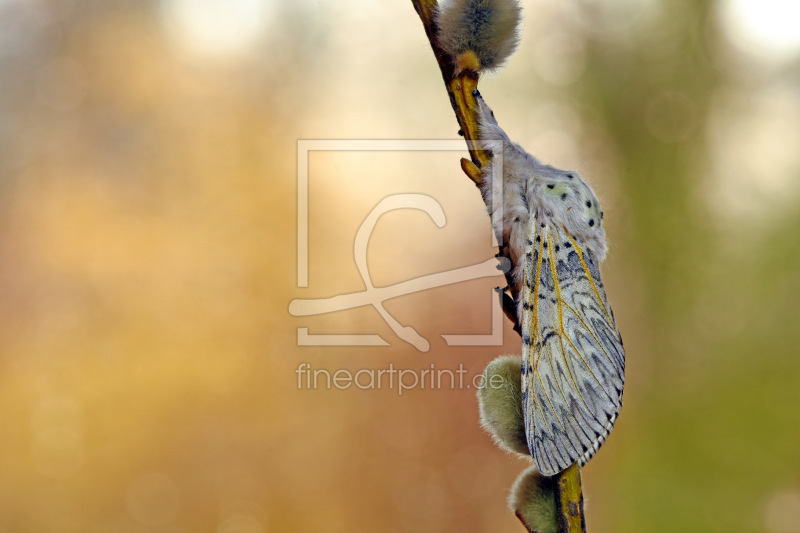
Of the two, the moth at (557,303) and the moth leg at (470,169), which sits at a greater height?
the moth leg at (470,169)

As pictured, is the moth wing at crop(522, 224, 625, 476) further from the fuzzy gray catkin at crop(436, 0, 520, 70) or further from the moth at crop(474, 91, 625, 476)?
the fuzzy gray catkin at crop(436, 0, 520, 70)

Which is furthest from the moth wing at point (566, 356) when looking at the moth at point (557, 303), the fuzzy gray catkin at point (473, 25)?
the fuzzy gray catkin at point (473, 25)

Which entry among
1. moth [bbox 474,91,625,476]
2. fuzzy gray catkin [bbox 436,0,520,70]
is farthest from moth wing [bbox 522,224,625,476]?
fuzzy gray catkin [bbox 436,0,520,70]

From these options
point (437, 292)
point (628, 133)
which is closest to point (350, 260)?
point (437, 292)

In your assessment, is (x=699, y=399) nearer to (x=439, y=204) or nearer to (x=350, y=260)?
(x=439, y=204)

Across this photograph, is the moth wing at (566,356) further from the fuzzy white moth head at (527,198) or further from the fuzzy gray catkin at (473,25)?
the fuzzy gray catkin at (473,25)

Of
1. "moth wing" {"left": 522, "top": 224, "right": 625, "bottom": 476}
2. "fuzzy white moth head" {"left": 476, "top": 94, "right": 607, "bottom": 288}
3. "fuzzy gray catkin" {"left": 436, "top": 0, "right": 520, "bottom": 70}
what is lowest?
"moth wing" {"left": 522, "top": 224, "right": 625, "bottom": 476}

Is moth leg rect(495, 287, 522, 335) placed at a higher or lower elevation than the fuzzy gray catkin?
lower

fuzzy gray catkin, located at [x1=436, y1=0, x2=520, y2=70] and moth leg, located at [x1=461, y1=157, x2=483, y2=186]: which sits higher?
fuzzy gray catkin, located at [x1=436, y1=0, x2=520, y2=70]
